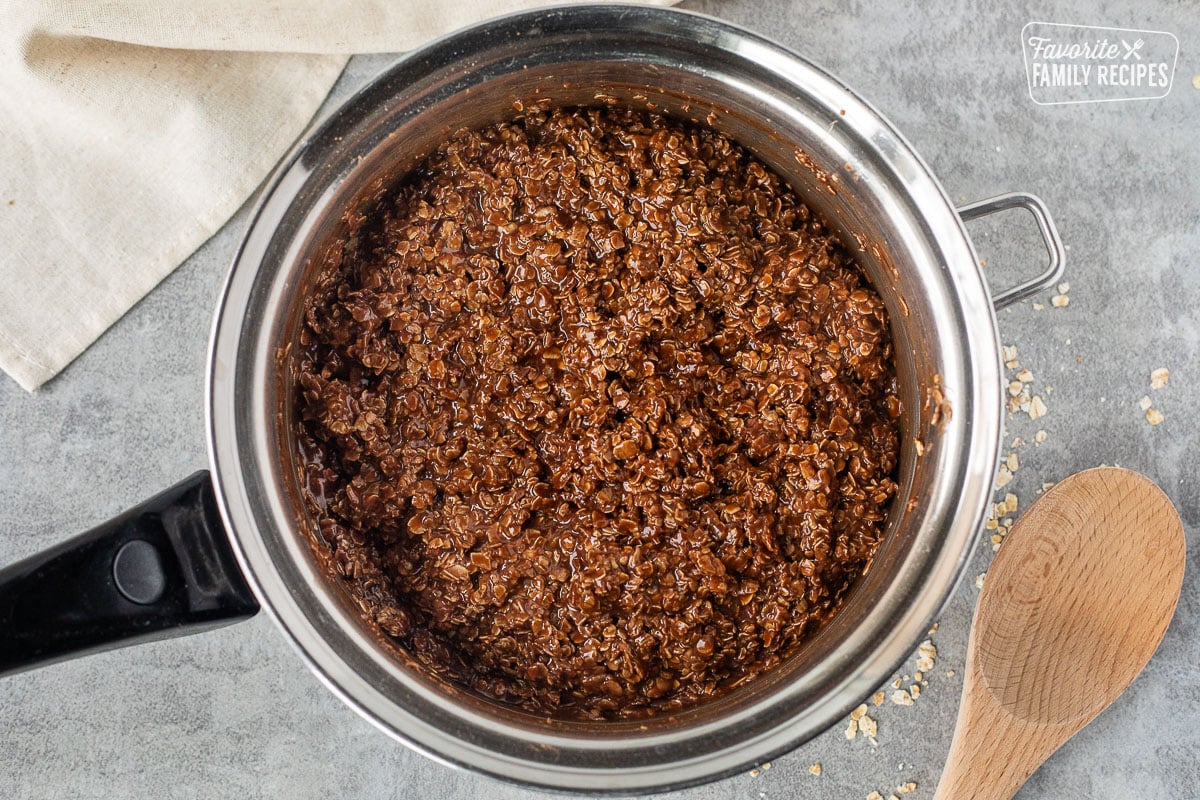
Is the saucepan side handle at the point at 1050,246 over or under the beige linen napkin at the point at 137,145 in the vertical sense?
over

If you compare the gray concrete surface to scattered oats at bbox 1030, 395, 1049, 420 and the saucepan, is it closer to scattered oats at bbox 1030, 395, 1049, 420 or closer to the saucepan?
scattered oats at bbox 1030, 395, 1049, 420

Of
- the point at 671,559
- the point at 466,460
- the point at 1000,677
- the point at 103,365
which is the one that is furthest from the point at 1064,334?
the point at 103,365

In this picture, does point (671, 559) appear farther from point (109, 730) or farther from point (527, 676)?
point (109, 730)

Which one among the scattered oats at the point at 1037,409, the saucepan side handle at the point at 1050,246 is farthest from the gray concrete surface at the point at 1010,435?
the saucepan side handle at the point at 1050,246

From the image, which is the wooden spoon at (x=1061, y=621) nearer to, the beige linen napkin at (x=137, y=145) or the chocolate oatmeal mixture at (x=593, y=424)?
the chocolate oatmeal mixture at (x=593, y=424)

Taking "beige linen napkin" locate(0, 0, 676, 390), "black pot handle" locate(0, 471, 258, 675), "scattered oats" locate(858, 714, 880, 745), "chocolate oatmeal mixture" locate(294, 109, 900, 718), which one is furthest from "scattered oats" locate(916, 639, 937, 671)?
"beige linen napkin" locate(0, 0, 676, 390)

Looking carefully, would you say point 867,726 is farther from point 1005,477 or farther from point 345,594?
point 345,594

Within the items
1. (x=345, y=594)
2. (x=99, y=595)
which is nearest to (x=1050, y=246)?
(x=345, y=594)
